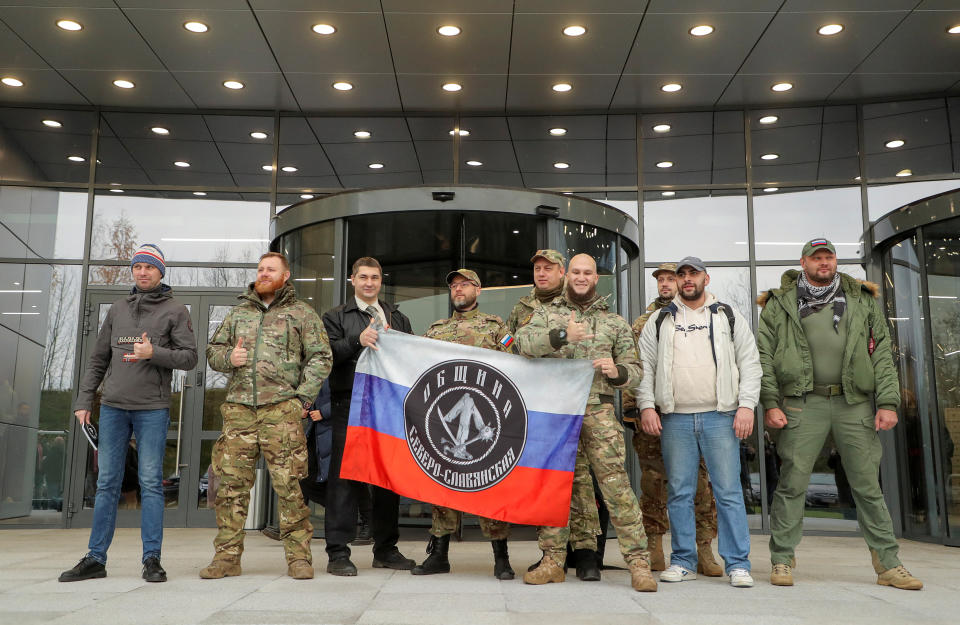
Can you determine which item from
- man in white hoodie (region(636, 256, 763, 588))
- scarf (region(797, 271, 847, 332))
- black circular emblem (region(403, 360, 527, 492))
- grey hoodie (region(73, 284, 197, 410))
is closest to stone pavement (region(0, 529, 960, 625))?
man in white hoodie (region(636, 256, 763, 588))

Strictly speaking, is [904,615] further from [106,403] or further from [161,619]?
[106,403]

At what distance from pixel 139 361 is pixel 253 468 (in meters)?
0.93

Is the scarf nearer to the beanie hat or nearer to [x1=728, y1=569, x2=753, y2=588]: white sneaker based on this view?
[x1=728, y1=569, x2=753, y2=588]: white sneaker

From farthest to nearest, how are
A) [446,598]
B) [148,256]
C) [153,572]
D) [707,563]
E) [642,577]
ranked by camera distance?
[707,563]
[148,256]
[153,572]
[642,577]
[446,598]

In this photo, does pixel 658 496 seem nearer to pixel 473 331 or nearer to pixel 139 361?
pixel 473 331

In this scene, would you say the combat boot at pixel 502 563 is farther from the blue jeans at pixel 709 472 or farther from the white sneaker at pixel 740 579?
the white sneaker at pixel 740 579

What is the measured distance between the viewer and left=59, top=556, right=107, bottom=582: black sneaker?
460cm

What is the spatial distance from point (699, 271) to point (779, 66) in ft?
15.4

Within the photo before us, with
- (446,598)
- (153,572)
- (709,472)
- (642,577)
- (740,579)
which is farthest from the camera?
(709,472)

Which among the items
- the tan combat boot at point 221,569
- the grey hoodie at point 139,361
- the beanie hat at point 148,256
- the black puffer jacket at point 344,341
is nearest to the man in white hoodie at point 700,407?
the black puffer jacket at point 344,341

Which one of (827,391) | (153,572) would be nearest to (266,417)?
(153,572)

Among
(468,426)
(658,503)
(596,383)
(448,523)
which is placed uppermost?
(596,383)

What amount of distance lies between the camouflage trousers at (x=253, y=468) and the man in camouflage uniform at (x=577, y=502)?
1570mm

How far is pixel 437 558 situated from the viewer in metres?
4.98
